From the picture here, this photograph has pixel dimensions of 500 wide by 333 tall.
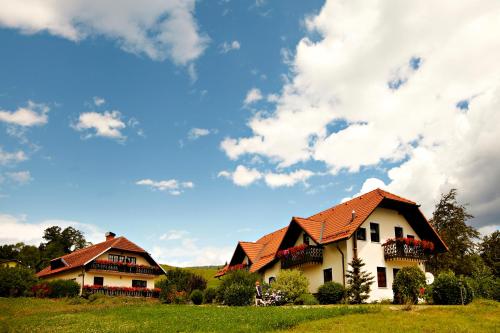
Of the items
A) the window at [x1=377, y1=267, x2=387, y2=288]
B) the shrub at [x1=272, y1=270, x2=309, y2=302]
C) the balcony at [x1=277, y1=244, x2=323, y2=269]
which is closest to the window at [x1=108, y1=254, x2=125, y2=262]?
the balcony at [x1=277, y1=244, x2=323, y2=269]

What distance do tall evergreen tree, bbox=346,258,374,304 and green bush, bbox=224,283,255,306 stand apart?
20.4ft

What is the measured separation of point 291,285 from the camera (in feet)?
91.5

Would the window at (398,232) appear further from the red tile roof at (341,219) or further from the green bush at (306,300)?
the green bush at (306,300)

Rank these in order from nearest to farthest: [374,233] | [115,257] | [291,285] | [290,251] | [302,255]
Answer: [291,285], [374,233], [302,255], [290,251], [115,257]

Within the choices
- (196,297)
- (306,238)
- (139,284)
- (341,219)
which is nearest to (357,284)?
(341,219)

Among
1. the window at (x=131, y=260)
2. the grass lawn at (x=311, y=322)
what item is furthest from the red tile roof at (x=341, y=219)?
the window at (x=131, y=260)

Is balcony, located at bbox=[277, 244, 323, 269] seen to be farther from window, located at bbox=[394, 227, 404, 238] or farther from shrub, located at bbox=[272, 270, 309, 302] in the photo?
window, located at bbox=[394, 227, 404, 238]

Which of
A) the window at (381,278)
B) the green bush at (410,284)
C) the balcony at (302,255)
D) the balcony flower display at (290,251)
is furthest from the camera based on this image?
the balcony flower display at (290,251)

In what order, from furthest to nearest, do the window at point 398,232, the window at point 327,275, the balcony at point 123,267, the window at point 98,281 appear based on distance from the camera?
1. the window at point 98,281
2. the balcony at point 123,267
3. the window at point 398,232
4. the window at point 327,275

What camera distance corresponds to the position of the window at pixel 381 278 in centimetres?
3055

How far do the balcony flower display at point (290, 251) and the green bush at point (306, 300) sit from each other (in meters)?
5.37

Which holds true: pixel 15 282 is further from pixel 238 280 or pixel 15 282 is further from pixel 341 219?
pixel 341 219

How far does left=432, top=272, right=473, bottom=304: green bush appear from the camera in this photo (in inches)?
829

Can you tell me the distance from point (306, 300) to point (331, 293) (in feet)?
5.18
